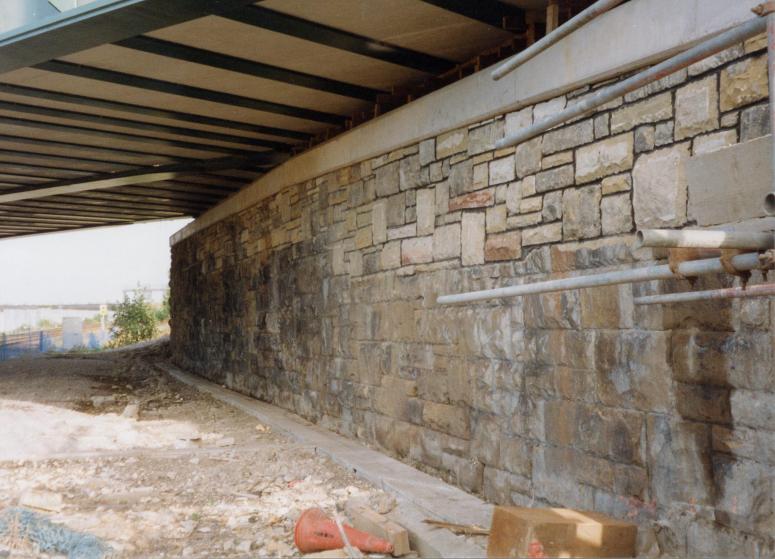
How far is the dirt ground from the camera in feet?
14.5

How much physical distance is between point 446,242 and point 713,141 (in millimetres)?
2390

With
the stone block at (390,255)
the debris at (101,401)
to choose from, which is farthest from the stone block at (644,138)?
the debris at (101,401)

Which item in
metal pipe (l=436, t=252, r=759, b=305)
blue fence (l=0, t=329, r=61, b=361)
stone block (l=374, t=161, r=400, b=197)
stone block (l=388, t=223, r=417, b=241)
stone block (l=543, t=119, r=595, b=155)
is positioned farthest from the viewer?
blue fence (l=0, t=329, r=61, b=361)

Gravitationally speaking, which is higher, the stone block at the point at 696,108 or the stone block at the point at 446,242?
the stone block at the point at 696,108

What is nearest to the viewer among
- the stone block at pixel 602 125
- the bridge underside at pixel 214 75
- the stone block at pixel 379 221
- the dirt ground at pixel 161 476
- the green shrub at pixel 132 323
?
the stone block at pixel 602 125

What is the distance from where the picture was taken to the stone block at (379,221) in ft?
20.7

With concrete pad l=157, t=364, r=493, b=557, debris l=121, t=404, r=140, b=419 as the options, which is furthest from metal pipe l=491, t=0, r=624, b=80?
debris l=121, t=404, r=140, b=419

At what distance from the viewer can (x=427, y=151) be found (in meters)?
5.68

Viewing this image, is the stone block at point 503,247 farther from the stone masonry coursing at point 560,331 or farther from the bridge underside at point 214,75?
the bridge underside at point 214,75

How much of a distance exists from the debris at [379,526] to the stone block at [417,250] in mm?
2010

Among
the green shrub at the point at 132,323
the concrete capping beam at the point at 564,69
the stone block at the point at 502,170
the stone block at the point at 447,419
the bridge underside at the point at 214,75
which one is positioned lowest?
the stone block at the point at 447,419

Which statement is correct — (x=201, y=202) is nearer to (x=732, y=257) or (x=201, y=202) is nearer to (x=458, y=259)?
(x=458, y=259)

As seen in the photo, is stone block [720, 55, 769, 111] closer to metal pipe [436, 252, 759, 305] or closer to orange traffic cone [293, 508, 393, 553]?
metal pipe [436, 252, 759, 305]

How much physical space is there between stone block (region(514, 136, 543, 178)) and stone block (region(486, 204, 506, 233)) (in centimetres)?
29
